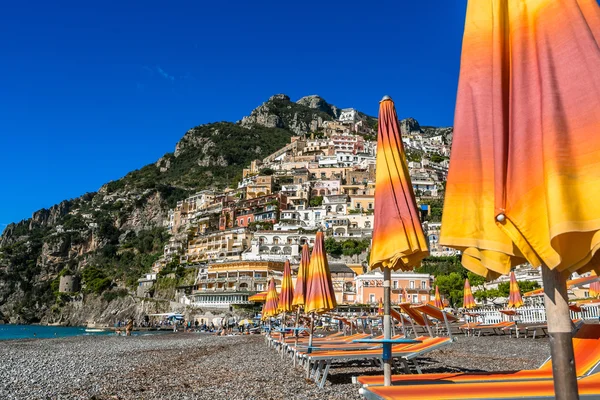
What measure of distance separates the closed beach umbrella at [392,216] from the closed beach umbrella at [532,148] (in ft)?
9.29

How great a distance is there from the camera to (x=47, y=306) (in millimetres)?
88000

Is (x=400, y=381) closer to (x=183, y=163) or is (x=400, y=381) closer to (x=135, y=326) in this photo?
(x=135, y=326)

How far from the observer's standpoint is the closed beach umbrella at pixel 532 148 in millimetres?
2037

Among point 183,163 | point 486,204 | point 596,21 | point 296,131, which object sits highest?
point 296,131

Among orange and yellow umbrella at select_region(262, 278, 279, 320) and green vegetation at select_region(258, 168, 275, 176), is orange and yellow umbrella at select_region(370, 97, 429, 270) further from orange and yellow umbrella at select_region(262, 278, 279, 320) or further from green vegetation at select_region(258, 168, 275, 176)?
green vegetation at select_region(258, 168, 275, 176)

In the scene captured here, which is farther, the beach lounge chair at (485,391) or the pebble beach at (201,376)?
the pebble beach at (201,376)

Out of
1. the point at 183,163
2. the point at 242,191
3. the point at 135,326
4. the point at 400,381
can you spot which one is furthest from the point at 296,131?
the point at 400,381

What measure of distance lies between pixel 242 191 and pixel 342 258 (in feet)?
117

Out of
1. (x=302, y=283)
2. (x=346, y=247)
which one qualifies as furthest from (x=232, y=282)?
(x=302, y=283)

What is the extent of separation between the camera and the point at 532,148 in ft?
7.39

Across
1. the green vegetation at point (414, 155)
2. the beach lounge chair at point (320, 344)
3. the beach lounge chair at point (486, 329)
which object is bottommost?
the beach lounge chair at point (486, 329)

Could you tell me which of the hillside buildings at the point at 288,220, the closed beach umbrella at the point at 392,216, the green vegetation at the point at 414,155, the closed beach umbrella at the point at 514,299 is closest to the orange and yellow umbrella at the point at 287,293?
the closed beach umbrella at the point at 514,299

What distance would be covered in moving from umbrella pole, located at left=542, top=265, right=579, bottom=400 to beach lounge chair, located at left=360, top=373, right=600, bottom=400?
55.6 inches

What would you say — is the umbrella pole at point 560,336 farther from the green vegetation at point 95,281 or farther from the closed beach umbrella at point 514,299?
the green vegetation at point 95,281
